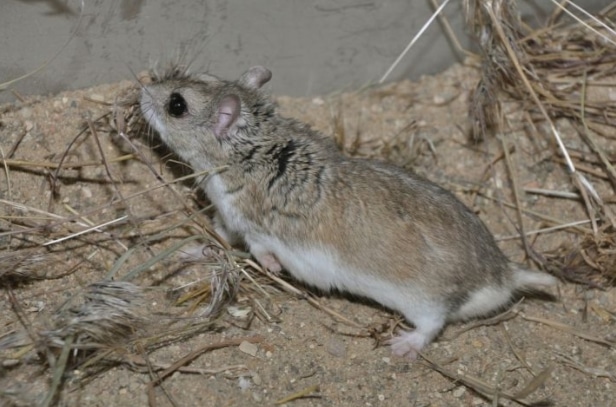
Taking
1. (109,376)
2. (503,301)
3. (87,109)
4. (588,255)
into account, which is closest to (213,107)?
(87,109)

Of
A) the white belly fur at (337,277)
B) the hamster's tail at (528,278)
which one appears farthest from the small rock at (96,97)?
the hamster's tail at (528,278)

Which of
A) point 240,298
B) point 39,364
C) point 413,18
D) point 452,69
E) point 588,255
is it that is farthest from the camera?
point 452,69

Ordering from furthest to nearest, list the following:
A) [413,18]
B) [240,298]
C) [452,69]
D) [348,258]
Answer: [452,69] → [413,18] → [240,298] → [348,258]

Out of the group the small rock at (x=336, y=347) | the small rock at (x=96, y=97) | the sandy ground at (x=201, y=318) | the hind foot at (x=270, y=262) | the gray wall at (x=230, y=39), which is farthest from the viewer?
A: the small rock at (x=96, y=97)

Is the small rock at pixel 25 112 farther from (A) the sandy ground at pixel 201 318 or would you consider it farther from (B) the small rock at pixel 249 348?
(B) the small rock at pixel 249 348

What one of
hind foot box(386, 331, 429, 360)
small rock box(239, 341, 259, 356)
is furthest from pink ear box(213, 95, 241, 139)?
hind foot box(386, 331, 429, 360)

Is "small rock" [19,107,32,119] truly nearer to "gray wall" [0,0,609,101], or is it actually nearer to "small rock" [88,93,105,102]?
"gray wall" [0,0,609,101]

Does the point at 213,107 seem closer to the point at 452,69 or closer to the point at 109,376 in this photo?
the point at 109,376
